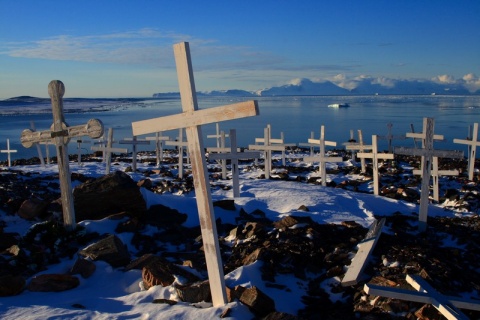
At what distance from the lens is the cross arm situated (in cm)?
429

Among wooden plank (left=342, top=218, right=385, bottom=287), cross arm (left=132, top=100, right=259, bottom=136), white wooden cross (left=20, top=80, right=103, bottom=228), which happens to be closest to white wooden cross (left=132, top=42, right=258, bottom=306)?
cross arm (left=132, top=100, right=259, bottom=136)

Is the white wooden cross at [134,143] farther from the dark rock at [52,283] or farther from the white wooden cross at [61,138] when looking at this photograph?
the dark rock at [52,283]

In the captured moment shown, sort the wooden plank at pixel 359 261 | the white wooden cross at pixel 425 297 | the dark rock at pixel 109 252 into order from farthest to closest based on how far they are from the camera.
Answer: the dark rock at pixel 109 252 → the wooden plank at pixel 359 261 → the white wooden cross at pixel 425 297

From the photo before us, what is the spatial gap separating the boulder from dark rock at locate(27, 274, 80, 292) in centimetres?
282

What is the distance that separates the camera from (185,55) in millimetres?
4820

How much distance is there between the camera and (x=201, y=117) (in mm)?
4793

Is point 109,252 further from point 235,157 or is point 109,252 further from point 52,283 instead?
point 235,157

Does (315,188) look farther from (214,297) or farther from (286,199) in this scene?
(214,297)

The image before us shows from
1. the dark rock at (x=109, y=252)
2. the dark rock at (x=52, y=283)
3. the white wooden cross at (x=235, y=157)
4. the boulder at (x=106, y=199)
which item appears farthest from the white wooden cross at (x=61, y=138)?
the white wooden cross at (x=235, y=157)

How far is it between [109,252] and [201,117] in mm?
2953

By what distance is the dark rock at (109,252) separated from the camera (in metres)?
6.55

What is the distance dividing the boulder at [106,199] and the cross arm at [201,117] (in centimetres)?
332

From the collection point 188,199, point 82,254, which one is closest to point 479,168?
point 188,199

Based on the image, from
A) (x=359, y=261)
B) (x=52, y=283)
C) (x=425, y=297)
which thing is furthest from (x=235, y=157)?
(x=425, y=297)
